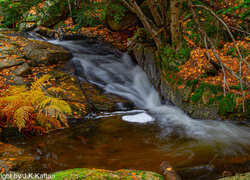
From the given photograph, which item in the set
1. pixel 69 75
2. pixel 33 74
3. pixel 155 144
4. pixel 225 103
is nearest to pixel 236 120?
pixel 225 103

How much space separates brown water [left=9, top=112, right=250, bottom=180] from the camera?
351cm

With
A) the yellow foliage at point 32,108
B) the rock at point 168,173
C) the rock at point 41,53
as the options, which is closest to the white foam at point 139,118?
the yellow foliage at point 32,108

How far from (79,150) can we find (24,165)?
→ 1.26 metres

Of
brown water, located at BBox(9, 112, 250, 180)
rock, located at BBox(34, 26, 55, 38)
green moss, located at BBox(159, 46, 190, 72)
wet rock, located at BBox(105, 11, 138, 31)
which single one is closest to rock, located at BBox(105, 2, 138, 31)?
wet rock, located at BBox(105, 11, 138, 31)

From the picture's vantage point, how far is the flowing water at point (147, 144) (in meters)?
3.63

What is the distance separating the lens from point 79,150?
14.3ft

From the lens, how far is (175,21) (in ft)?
21.3

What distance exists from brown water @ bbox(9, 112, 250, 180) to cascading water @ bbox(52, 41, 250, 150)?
0.55m

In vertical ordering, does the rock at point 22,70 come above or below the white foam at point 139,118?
above

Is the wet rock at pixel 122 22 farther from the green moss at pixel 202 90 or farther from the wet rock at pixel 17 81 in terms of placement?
the green moss at pixel 202 90

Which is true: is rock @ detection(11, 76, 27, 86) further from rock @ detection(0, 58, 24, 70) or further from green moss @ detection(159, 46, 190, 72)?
green moss @ detection(159, 46, 190, 72)

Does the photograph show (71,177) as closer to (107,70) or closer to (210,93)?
(210,93)

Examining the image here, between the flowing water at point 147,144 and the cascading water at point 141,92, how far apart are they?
0.03m

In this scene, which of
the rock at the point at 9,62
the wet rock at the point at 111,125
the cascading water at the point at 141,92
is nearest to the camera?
the cascading water at the point at 141,92
